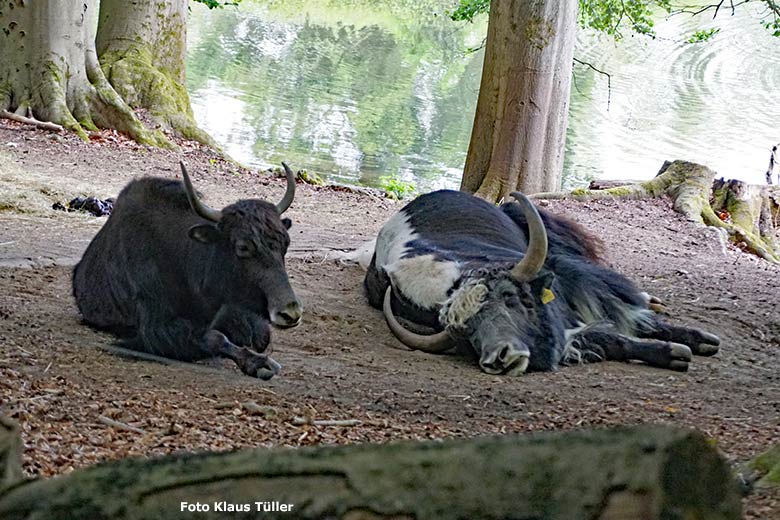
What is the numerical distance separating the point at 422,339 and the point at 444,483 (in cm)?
548

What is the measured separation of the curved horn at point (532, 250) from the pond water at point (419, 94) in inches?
495

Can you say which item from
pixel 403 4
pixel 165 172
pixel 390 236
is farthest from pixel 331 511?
pixel 403 4

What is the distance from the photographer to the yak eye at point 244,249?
6016mm

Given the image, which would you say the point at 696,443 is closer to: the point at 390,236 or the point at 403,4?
the point at 390,236

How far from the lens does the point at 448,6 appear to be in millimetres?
42438

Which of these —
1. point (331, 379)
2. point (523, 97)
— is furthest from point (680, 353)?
point (523, 97)

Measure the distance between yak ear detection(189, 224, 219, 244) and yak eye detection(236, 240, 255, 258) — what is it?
7.0 inches

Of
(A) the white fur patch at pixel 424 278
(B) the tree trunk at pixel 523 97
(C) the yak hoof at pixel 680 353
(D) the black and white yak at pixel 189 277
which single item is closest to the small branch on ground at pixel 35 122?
(B) the tree trunk at pixel 523 97

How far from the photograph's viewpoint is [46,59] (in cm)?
1441

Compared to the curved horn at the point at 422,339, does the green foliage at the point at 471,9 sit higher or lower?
higher

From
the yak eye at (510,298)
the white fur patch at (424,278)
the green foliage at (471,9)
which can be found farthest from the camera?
the green foliage at (471,9)

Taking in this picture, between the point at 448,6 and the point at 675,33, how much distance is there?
8792 millimetres

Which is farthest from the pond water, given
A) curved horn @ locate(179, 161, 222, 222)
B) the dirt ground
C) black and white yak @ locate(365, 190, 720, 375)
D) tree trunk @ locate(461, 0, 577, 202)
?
curved horn @ locate(179, 161, 222, 222)

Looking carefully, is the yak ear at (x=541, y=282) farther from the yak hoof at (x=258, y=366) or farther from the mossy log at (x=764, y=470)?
the mossy log at (x=764, y=470)
